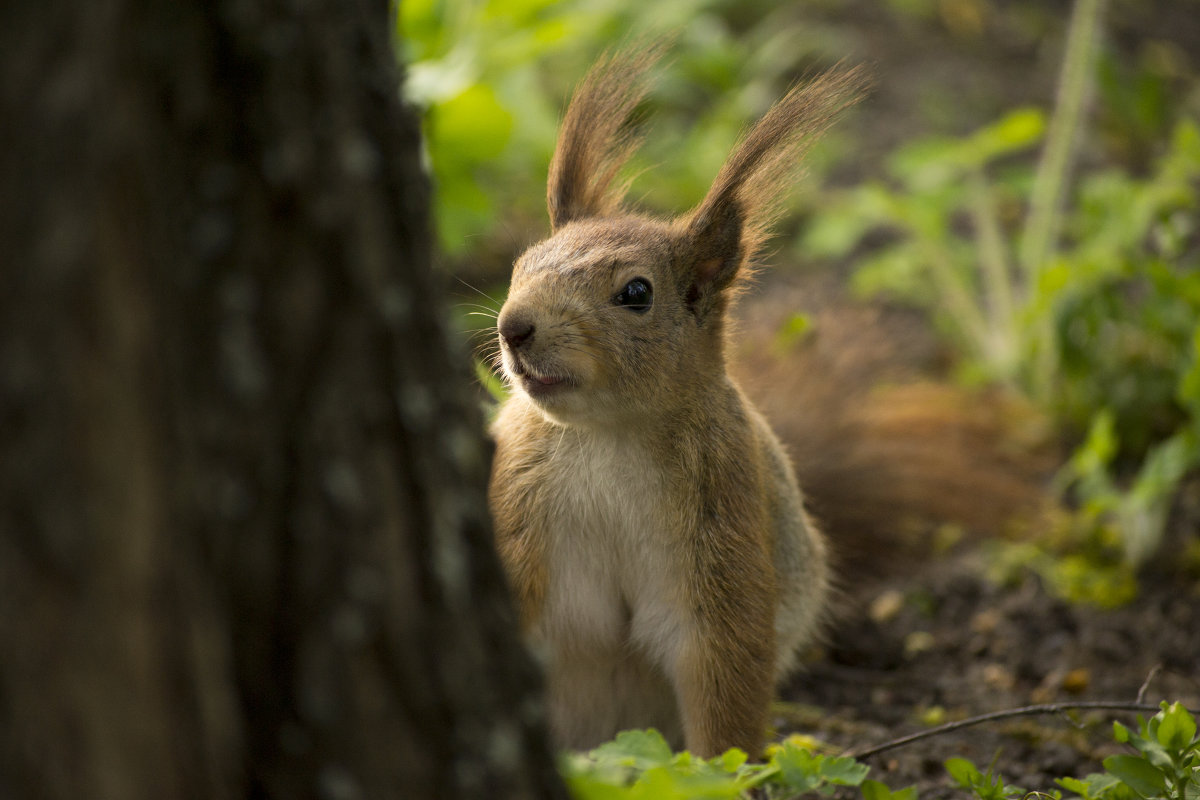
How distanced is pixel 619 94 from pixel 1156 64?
4330mm

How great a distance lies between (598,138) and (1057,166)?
83.5 inches

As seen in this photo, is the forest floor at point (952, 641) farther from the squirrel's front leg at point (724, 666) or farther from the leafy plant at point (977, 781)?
the leafy plant at point (977, 781)

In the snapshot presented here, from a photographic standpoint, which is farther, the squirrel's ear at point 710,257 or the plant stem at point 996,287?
the plant stem at point 996,287

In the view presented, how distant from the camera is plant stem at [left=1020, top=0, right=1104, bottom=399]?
11.5 ft

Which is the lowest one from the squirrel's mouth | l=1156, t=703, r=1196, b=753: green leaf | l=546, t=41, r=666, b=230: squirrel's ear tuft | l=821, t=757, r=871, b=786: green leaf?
l=1156, t=703, r=1196, b=753: green leaf

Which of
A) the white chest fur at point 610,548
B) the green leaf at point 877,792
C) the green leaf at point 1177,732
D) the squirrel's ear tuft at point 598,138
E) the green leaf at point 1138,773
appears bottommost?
the green leaf at point 1138,773

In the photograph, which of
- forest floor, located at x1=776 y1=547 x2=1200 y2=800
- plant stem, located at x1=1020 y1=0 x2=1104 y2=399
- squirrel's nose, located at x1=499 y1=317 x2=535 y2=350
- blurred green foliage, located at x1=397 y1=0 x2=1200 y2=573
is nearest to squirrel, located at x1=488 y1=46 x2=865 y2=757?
squirrel's nose, located at x1=499 y1=317 x2=535 y2=350

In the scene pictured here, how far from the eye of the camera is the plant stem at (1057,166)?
3512 mm

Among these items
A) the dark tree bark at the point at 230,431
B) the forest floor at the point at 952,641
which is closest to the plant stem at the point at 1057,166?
the forest floor at the point at 952,641

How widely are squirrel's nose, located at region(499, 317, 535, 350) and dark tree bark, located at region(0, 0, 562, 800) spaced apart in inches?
29.8

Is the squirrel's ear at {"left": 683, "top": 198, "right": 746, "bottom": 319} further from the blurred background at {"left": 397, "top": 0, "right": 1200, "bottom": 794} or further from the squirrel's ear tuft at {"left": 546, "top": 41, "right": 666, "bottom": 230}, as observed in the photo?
the squirrel's ear tuft at {"left": 546, "top": 41, "right": 666, "bottom": 230}

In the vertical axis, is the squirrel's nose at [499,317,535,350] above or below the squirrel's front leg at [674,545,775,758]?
above

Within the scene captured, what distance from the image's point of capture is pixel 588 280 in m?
1.96

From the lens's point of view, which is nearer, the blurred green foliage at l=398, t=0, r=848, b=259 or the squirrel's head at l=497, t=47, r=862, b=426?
the squirrel's head at l=497, t=47, r=862, b=426
